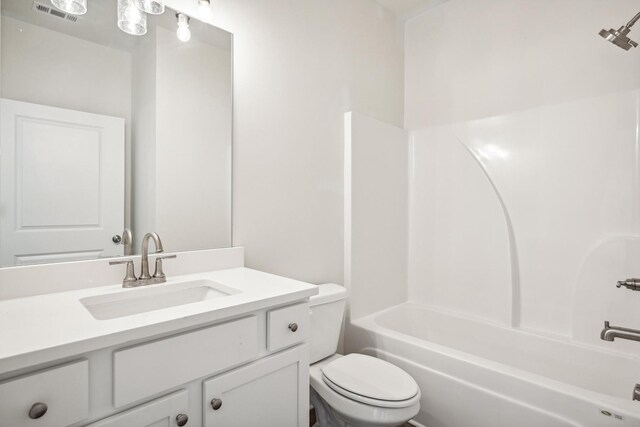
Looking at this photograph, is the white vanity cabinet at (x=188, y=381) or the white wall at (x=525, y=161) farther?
the white wall at (x=525, y=161)

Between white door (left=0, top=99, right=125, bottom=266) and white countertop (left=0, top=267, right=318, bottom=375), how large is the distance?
0.17 m

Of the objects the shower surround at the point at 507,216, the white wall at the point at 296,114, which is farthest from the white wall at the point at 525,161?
the white wall at the point at 296,114

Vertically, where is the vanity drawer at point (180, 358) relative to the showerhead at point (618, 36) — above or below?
below

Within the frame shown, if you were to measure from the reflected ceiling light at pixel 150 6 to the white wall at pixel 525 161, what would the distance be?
75.2 inches

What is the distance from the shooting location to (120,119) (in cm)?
129

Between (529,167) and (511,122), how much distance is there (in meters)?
0.31

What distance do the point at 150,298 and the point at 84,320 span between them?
36cm

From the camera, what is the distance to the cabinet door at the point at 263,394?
38.3 inches

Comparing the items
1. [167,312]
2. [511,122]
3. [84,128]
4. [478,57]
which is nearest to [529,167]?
[511,122]

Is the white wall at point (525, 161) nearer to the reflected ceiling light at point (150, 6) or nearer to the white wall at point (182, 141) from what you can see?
the white wall at point (182, 141)

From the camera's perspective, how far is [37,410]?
0.68 metres

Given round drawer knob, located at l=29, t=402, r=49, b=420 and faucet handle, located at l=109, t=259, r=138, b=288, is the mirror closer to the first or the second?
faucet handle, located at l=109, t=259, r=138, b=288

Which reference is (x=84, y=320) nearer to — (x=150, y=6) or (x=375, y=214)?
(x=150, y=6)

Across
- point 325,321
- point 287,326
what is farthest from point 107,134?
point 325,321
